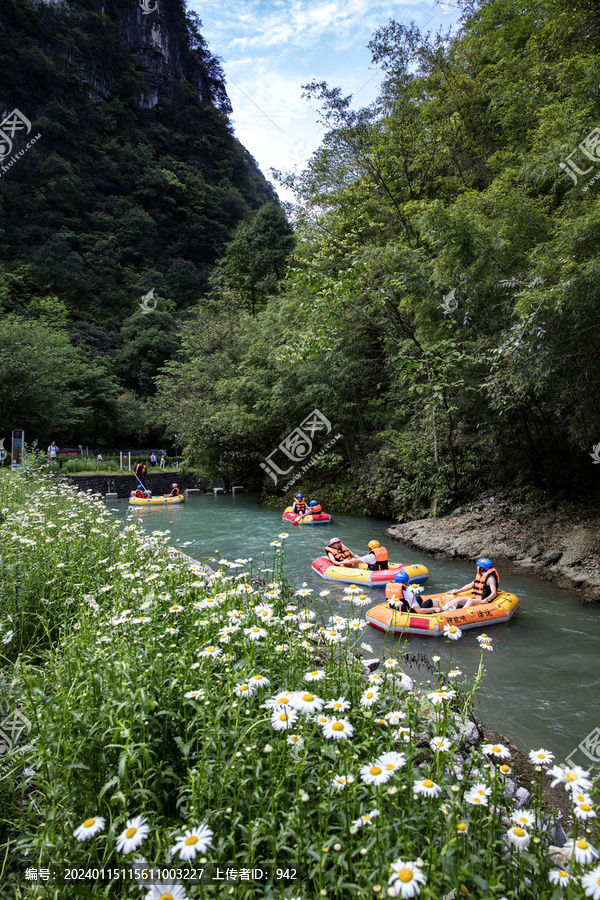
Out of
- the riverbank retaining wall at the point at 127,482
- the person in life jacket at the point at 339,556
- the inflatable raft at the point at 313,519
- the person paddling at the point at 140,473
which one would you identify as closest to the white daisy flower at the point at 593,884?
the person in life jacket at the point at 339,556

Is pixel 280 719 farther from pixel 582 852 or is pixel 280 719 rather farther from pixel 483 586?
pixel 483 586

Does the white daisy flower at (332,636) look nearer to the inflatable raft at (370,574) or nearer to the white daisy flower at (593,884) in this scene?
the white daisy flower at (593,884)

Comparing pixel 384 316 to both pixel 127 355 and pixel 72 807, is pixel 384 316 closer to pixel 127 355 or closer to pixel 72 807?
pixel 72 807

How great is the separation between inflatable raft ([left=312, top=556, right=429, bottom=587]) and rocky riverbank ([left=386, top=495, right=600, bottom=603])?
2.08m

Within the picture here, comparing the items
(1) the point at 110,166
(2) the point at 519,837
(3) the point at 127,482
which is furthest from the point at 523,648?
(1) the point at 110,166

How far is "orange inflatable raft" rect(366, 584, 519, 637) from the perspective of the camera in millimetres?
6414

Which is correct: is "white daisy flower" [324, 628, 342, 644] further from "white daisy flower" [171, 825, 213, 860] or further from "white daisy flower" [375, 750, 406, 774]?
"white daisy flower" [171, 825, 213, 860]

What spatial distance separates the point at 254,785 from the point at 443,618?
513 cm

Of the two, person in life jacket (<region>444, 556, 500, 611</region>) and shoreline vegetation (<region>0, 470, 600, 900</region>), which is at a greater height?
shoreline vegetation (<region>0, 470, 600, 900</region>)

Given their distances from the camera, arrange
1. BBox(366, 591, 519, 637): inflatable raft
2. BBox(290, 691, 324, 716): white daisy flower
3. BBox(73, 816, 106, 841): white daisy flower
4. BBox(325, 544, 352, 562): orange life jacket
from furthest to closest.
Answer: BBox(325, 544, 352, 562): orange life jacket, BBox(366, 591, 519, 637): inflatable raft, BBox(290, 691, 324, 716): white daisy flower, BBox(73, 816, 106, 841): white daisy flower

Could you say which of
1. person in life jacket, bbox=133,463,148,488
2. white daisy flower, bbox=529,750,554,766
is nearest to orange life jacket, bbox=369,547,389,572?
white daisy flower, bbox=529,750,554,766

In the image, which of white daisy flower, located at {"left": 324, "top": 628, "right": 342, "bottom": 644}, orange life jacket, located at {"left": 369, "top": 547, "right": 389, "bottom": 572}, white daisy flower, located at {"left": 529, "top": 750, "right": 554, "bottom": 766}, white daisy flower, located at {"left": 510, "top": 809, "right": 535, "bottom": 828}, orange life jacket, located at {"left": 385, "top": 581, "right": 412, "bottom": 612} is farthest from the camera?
orange life jacket, located at {"left": 369, "top": 547, "right": 389, "bottom": 572}

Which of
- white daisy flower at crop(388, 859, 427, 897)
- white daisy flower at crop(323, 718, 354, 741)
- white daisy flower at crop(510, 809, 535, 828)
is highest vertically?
white daisy flower at crop(323, 718, 354, 741)

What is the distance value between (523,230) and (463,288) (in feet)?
5.07
